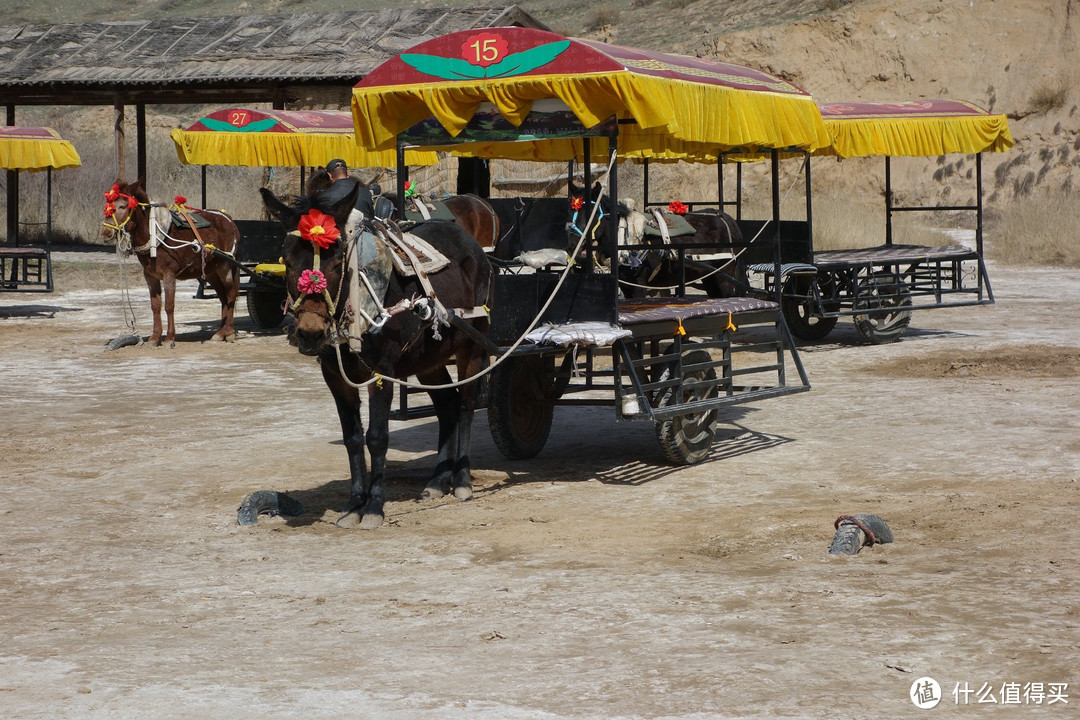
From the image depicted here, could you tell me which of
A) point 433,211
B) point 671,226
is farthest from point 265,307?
point 671,226

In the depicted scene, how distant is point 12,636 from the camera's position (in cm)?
555

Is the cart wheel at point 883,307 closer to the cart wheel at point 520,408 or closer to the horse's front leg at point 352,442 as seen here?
the cart wheel at point 520,408

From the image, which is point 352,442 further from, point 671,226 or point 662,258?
point 671,226

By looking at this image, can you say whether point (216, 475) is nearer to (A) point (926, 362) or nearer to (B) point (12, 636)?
(B) point (12, 636)

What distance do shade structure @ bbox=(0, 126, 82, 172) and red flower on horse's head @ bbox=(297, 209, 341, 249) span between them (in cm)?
1491

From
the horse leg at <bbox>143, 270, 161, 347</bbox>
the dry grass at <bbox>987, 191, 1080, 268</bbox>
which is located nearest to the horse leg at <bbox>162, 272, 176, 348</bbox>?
the horse leg at <bbox>143, 270, 161, 347</bbox>

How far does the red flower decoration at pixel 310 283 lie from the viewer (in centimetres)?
682

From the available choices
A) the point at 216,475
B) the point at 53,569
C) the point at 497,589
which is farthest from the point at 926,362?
the point at 53,569

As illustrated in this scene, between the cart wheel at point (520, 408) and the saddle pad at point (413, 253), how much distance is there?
142cm

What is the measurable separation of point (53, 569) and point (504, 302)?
3552 mm

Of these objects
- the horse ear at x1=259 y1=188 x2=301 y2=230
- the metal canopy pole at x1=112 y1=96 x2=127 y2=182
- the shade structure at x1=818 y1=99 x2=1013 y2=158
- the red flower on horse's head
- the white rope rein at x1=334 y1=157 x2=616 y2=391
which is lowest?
the white rope rein at x1=334 y1=157 x2=616 y2=391

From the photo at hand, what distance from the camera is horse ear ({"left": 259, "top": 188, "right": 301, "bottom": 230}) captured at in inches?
273

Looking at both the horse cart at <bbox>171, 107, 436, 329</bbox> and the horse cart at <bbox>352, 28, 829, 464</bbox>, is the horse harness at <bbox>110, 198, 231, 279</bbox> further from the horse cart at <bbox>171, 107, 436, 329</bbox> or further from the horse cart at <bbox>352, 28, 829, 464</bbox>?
the horse cart at <bbox>352, 28, 829, 464</bbox>

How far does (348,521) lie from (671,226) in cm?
800
